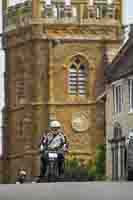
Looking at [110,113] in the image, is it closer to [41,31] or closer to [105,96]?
[105,96]

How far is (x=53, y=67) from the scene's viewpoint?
90.6 m

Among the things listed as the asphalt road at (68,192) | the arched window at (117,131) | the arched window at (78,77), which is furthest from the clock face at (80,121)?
the asphalt road at (68,192)

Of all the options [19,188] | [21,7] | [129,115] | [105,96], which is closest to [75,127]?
[21,7]

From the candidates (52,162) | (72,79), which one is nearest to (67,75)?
(72,79)

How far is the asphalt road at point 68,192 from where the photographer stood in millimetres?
18609


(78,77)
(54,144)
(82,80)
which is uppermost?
(78,77)

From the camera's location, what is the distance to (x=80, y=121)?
9112 cm

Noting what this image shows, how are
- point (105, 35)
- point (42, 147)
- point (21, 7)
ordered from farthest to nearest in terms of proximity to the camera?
point (21, 7) < point (105, 35) < point (42, 147)

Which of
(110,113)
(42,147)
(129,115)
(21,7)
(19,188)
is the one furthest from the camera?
(21,7)

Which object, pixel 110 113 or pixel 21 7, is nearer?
pixel 110 113

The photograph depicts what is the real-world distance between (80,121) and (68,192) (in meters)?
71.3

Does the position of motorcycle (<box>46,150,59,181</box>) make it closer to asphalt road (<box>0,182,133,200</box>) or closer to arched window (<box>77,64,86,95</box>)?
asphalt road (<box>0,182,133,200</box>)

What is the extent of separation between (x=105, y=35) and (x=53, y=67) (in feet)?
12.7

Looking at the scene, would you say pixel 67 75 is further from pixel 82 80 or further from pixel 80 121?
pixel 80 121
